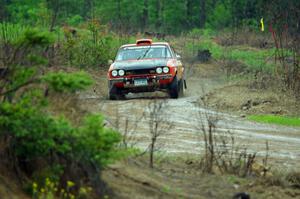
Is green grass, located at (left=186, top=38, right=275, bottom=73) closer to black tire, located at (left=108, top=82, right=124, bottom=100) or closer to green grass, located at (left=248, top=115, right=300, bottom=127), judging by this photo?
black tire, located at (left=108, top=82, right=124, bottom=100)

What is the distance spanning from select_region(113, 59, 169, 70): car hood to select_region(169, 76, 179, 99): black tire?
0.52 meters

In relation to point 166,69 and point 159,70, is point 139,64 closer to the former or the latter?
point 159,70

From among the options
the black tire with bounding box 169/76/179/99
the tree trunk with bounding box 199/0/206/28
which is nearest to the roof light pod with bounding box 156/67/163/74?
the black tire with bounding box 169/76/179/99

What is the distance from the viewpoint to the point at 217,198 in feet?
33.6

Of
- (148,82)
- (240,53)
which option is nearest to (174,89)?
(148,82)

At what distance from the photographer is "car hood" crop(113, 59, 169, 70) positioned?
21.6 m

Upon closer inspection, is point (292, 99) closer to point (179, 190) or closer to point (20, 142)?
point (179, 190)

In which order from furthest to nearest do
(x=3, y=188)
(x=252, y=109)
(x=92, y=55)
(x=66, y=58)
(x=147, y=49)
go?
(x=92, y=55), (x=66, y=58), (x=147, y=49), (x=252, y=109), (x=3, y=188)

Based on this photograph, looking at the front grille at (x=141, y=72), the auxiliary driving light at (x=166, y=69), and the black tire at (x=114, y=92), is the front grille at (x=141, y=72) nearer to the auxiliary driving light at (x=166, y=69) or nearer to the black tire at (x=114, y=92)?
the auxiliary driving light at (x=166, y=69)

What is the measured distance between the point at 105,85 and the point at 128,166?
15.7 metres

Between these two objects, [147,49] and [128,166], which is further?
[147,49]

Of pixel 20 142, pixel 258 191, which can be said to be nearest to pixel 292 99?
pixel 258 191

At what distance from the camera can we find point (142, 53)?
22688 millimetres

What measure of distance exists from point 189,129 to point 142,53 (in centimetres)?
659
